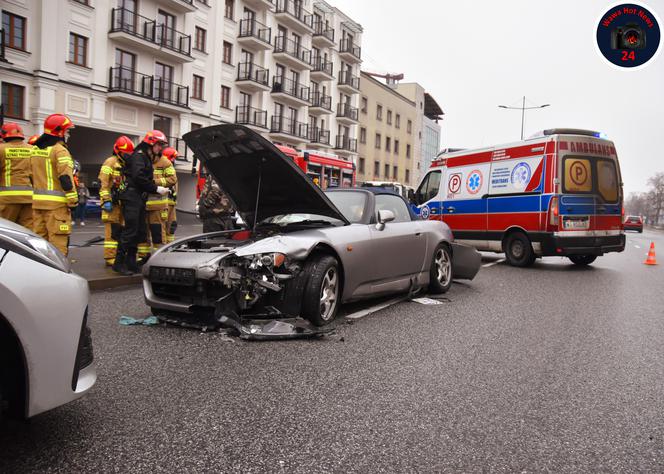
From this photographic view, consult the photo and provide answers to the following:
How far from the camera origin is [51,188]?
20.5ft

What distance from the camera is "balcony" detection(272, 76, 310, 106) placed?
38375mm

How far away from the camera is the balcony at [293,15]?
124 ft

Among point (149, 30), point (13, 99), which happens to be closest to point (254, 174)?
point (13, 99)

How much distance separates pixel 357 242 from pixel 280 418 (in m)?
2.82

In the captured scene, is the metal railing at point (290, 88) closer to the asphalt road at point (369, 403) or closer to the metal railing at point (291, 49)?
the metal railing at point (291, 49)

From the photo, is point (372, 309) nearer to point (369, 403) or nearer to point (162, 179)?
point (369, 403)

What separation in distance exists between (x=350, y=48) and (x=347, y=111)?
212 inches

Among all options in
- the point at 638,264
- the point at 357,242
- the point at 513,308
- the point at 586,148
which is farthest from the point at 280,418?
the point at 638,264

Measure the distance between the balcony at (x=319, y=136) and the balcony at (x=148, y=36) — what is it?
572 inches

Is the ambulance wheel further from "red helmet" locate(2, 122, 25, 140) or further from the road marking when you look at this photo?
"red helmet" locate(2, 122, 25, 140)

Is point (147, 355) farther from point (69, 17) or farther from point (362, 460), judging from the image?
point (69, 17)

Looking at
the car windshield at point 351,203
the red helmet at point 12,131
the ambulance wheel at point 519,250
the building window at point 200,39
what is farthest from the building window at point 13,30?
the car windshield at point 351,203

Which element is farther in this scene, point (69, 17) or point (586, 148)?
point (69, 17)

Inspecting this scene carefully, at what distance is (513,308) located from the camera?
649 centimetres
